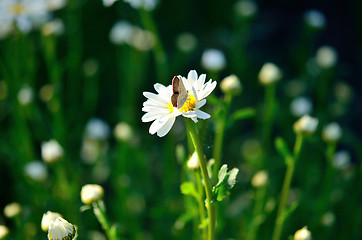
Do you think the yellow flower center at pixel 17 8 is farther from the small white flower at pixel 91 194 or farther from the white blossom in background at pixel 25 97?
the small white flower at pixel 91 194

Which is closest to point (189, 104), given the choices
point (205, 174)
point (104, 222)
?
point (205, 174)

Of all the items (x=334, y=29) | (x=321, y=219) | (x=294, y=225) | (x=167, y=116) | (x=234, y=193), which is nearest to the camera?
(x=167, y=116)

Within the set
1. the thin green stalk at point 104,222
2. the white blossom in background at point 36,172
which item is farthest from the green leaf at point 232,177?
the white blossom in background at point 36,172

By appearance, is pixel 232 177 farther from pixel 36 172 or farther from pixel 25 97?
pixel 25 97

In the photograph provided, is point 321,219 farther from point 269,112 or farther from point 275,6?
point 275,6

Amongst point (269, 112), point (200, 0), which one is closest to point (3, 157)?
point (269, 112)

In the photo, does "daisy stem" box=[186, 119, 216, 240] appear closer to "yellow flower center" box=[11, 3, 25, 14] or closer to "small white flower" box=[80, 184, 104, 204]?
"small white flower" box=[80, 184, 104, 204]

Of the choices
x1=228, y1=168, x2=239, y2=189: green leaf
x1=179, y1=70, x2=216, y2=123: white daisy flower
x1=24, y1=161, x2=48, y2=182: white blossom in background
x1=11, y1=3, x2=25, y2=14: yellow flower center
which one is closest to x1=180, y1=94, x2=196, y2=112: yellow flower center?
x1=179, y1=70, x2=216, y2=123: white daisy flower
